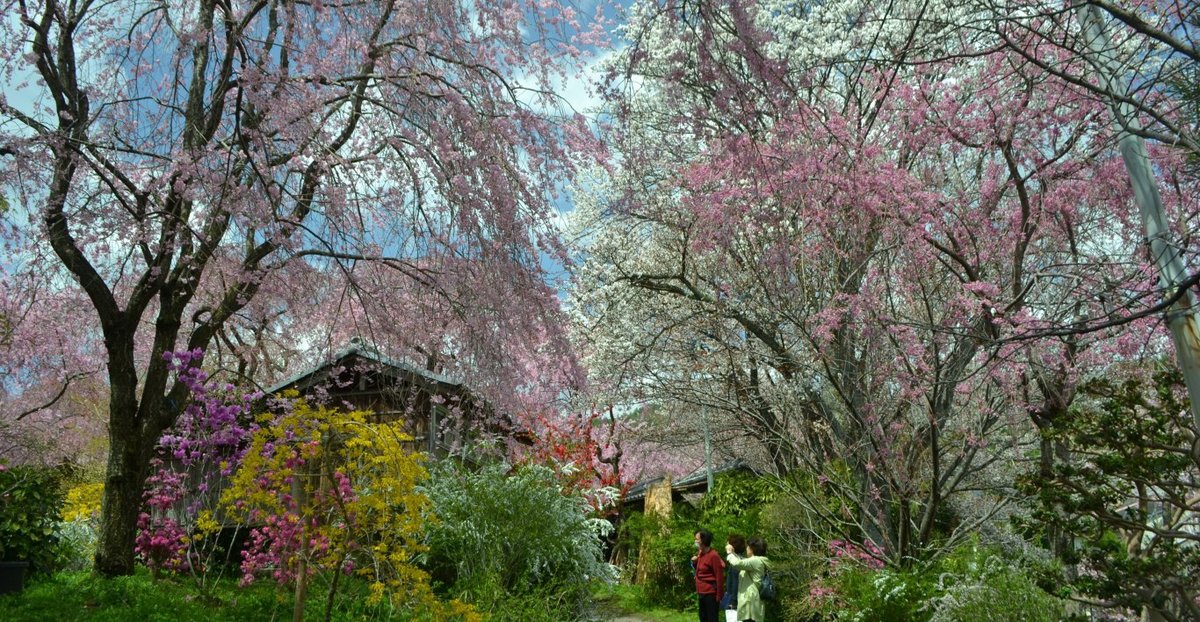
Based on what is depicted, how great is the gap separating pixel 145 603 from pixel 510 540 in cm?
384

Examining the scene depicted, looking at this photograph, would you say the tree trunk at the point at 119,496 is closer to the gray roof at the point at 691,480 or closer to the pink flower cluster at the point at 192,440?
the pink flower cluster at the point at 192,440

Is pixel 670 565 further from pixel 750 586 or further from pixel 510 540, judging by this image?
pixel 750 586

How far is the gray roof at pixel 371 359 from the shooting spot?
8805 mm

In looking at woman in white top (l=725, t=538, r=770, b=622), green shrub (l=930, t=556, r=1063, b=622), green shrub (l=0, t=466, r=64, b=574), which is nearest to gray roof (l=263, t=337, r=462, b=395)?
green shrub (l=0, t=466, r=64, b=574)

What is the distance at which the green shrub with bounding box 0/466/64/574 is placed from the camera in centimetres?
796

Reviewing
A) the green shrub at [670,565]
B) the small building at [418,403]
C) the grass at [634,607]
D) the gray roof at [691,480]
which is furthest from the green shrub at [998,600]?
the gray roof at [691,480]

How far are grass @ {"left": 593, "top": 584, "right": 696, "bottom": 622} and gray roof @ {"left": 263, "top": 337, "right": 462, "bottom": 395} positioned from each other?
464cm

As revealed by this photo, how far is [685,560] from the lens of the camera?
14.9 meters

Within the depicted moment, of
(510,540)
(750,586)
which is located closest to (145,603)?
(510,540)

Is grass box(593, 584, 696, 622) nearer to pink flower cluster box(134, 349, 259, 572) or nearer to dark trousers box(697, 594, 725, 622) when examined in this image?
dark trousers box(697, 594, 725, 622)

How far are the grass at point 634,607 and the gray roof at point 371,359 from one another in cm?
464

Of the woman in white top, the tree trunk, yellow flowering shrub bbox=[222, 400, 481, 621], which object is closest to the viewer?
yellow flowering shrub bbox=[222, 400, 481, 621]

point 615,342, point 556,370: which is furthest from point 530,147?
point 615,342

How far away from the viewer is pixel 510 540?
987 cm
